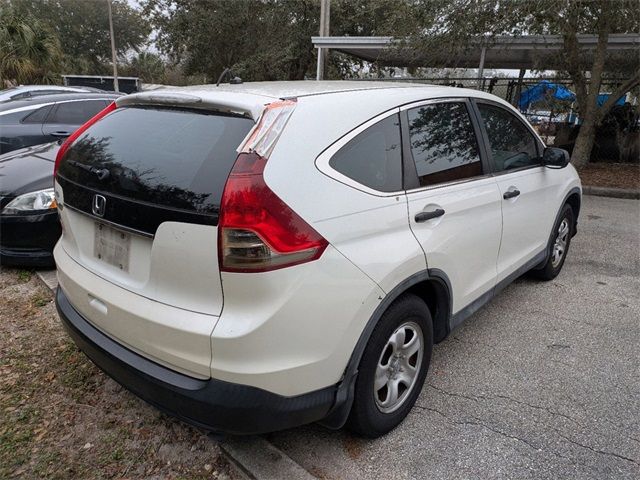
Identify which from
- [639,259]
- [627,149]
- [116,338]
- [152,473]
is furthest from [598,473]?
[627,149]

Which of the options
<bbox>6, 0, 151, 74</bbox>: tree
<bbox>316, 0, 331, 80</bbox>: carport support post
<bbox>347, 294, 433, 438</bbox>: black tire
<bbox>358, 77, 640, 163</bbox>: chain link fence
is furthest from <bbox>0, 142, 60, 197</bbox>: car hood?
<bbox>6, 0, 151, 74</bbox>: tree

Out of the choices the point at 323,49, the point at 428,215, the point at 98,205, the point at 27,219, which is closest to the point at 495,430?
the point at 428,215

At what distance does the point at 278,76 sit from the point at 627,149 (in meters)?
15.5

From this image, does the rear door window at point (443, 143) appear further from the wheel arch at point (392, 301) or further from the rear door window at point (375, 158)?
the wheel arch at point (392, 301)

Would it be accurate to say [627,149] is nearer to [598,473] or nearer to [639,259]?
[639,259]

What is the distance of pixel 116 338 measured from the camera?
215 centimetres

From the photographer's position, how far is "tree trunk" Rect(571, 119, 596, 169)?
10305mm

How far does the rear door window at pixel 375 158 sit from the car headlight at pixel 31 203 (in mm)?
3044

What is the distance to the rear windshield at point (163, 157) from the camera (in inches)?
71.9

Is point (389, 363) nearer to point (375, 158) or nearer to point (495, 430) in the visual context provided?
point (495, 430)

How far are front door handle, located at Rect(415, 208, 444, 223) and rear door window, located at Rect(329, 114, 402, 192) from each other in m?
Result: 0.17

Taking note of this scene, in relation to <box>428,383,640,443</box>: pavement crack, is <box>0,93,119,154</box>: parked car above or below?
above

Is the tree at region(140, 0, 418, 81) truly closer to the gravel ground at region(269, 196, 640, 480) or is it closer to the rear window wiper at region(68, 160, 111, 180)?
the gravel ground at region(269, 196, 640, 480)

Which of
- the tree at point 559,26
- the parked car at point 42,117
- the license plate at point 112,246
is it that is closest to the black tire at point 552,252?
the license plate at point 112,246
